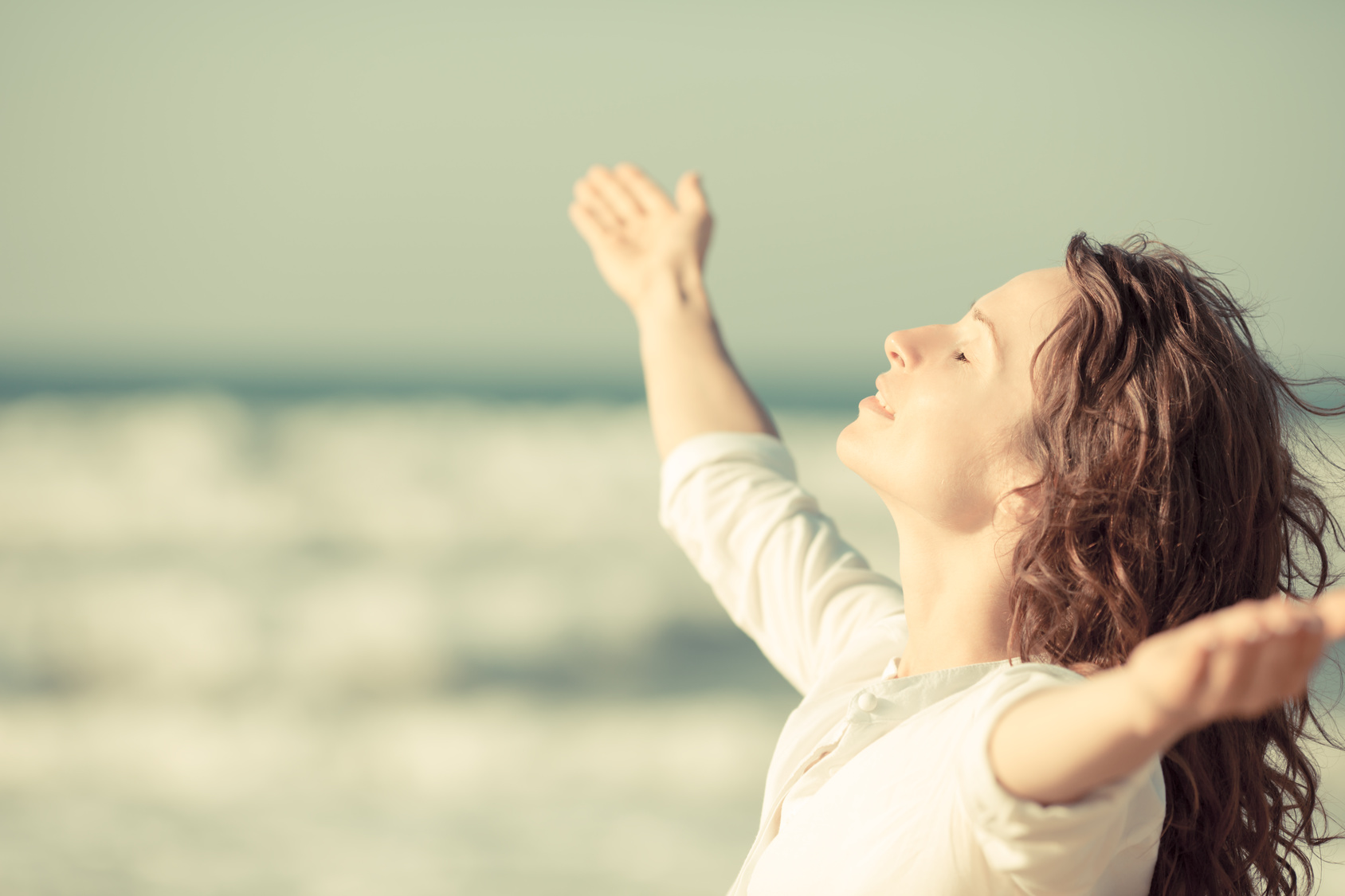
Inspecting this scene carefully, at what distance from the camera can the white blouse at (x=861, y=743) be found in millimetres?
888

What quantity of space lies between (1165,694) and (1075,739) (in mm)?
118

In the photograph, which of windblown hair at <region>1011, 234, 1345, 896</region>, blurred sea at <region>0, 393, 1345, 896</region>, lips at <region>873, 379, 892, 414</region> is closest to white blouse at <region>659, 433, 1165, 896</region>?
windblown hair at <region>1011, 234, 1345, 896</region>

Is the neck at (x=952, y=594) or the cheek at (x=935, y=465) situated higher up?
the cheek at (x=935, y=465)

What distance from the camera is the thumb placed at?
2.41m

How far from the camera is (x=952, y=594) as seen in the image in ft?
4.52

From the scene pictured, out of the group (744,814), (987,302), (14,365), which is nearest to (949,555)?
(987,302)

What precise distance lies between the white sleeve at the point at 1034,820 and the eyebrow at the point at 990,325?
0.51m

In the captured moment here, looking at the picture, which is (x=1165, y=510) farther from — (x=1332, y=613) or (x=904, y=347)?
(x=1332, y=613)

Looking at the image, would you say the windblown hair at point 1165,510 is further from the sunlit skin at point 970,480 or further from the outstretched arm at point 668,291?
the outstretched arm at point 668,291

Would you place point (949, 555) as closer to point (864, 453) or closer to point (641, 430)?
point (864, 453)

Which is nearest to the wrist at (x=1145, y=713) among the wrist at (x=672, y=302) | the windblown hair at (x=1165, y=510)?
the windblown hair at (x=1165, y=510)

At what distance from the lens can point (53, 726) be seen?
4.15 m

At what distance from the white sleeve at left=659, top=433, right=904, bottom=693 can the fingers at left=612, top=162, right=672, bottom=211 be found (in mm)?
677

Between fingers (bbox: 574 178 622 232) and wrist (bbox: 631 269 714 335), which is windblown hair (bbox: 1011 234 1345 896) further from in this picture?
fingers (bbox: 574 178 622 232)
